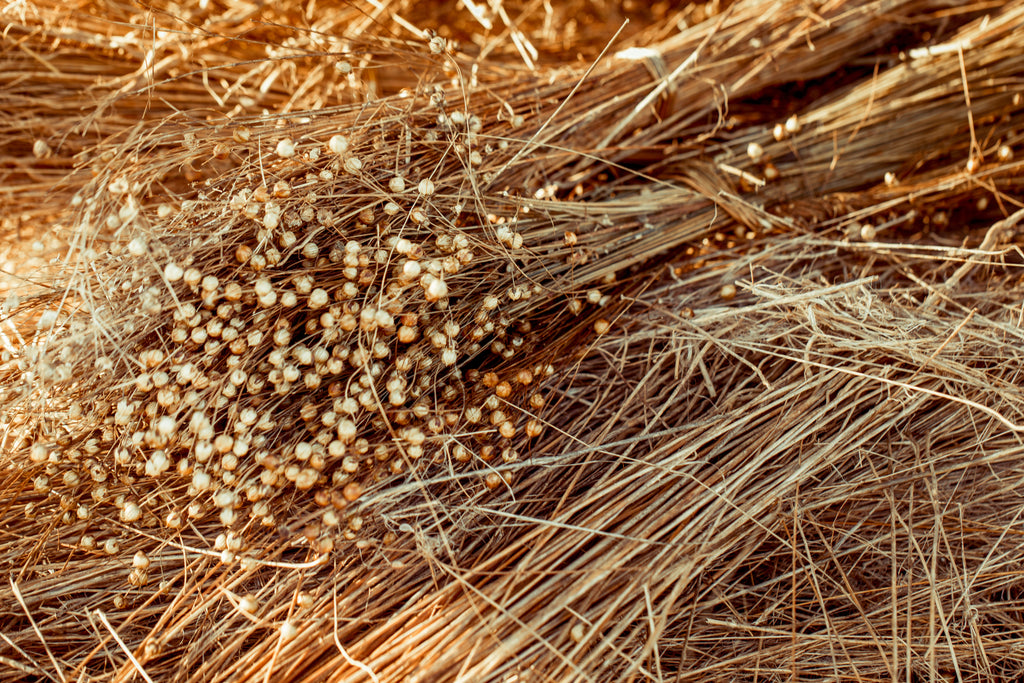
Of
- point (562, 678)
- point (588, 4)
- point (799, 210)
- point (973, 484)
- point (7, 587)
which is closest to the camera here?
point (562, 678)

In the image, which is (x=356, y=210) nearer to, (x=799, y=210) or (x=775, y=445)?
(x=775, y=445)

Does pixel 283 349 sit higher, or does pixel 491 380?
pixel 283 349

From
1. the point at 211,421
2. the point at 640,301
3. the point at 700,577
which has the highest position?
the point at 211,421

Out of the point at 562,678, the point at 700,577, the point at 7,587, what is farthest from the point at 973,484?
the point at 7,587

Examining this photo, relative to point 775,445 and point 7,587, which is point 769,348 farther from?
point 7,587

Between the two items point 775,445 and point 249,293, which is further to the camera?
point 775,445

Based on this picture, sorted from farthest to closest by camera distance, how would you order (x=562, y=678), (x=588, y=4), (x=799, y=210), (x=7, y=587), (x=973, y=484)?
(x=588, y=4), (x=799, y=210), (x=973, y=484), (x=7, y=587), (x=562, y=678)

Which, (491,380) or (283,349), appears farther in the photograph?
(491,380)

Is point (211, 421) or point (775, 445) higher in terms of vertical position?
point (211, 421)
